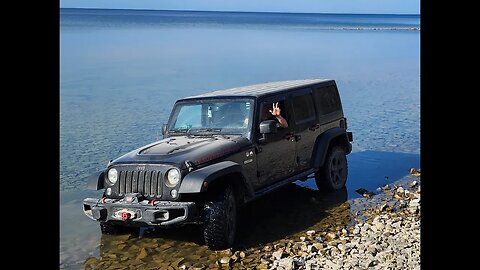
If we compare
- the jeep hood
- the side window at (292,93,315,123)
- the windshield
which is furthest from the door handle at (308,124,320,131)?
the jeep hood

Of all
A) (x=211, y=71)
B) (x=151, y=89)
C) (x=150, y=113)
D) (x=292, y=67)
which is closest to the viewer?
(x=150, y=113)

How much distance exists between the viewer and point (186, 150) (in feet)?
23.2

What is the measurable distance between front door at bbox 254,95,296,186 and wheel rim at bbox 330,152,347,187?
1258mm

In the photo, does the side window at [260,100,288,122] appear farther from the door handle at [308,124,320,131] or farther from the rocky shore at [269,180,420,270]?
the rocky shore at [269,180,420,270]

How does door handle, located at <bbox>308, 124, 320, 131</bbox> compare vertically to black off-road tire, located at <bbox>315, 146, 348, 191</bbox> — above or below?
above

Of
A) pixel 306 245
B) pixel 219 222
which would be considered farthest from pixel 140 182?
pixel 306 245

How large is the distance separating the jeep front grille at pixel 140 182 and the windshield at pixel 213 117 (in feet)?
4.70

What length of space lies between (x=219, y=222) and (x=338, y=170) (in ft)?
12.3

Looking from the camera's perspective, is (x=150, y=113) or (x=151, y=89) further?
(x=151, y=89)

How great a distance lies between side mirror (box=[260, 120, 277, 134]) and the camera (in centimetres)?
780
